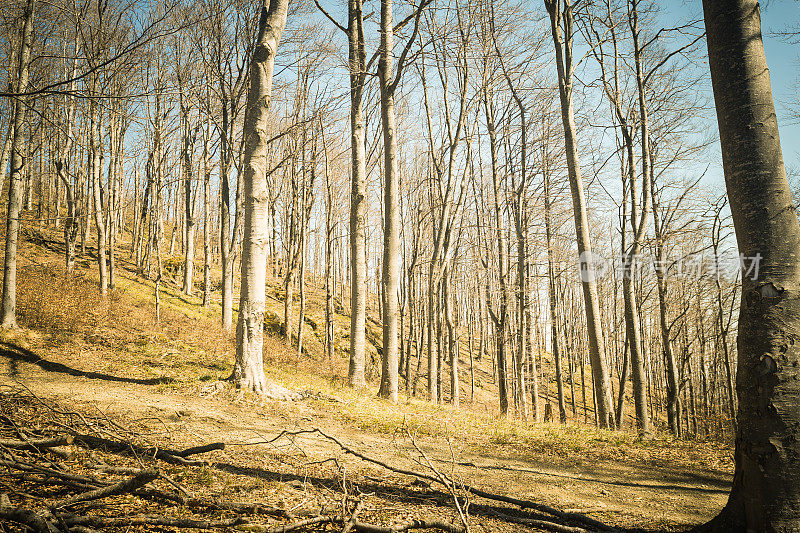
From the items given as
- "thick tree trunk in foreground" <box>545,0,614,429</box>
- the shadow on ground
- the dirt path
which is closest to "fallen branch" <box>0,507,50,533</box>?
the dirt path

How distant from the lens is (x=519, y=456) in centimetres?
561

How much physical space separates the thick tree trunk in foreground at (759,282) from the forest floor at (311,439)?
941 mm

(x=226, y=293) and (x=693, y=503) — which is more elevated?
(x=226, y=293)

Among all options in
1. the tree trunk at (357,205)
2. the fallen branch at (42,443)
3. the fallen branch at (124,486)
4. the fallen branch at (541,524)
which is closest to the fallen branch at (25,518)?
the fallen branch at (124,486)

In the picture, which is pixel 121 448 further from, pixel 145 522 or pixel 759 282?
pixel 759 282

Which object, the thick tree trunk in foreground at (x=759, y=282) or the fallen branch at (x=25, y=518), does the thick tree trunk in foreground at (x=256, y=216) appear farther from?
the thick tree trunk in foreground at (x=759, y=282)

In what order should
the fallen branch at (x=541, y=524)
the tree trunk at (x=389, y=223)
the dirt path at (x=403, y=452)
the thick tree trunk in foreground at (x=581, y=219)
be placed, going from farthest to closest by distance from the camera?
the tree trunk at (x=389, y=223) → the thick tree trunk in foreground at (x=581, y=219) → the dirt path at (x=403, y=452) → the fallen branch at (x=541, y=524)

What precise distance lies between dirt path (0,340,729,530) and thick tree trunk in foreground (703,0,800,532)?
0.96 m

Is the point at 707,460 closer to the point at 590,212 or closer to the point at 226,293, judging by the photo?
the point at 226,293

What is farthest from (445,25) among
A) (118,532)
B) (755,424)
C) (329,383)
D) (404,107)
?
(118,532)

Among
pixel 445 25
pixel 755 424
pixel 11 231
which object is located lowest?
pixel 755 424

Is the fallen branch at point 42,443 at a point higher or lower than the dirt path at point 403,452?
higher

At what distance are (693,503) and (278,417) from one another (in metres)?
5.31

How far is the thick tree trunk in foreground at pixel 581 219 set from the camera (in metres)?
9.17
